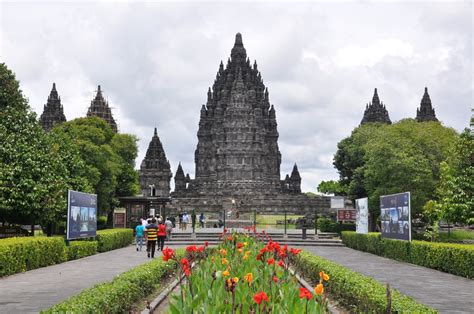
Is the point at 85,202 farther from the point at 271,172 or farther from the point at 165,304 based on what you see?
the point at 271,172

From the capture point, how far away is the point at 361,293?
13.3m

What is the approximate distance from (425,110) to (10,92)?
101 m

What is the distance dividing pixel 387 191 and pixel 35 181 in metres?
29.9

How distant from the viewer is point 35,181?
109 feet

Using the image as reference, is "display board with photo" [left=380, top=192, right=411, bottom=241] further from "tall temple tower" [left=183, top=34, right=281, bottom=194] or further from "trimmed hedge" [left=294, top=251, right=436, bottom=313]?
"tall temple tower" [left=183, top=34, right=281, bottom=194]

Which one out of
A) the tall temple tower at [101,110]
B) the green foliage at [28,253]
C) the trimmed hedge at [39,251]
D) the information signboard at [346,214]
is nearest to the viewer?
the green foliage at [28,253]

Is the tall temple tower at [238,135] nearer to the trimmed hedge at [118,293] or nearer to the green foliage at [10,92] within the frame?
the green foliage at [10,92]

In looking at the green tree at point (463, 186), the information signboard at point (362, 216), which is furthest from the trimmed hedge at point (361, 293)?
the green tree at point (463, 186)

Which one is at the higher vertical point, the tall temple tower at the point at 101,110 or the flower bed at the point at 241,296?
the tall temple tower at the point at 101,110

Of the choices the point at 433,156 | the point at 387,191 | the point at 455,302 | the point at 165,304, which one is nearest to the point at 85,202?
the point at 165,304

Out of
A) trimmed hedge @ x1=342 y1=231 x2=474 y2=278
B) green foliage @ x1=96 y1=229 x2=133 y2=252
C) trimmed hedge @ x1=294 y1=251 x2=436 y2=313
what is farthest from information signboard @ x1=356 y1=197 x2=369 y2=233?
trimmed hedge @ x1=294 y1=251 x2=436 y2=313

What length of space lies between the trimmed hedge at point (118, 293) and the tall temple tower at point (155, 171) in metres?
116

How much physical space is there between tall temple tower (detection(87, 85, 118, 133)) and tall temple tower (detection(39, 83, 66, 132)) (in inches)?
331

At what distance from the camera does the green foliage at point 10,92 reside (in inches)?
1630
